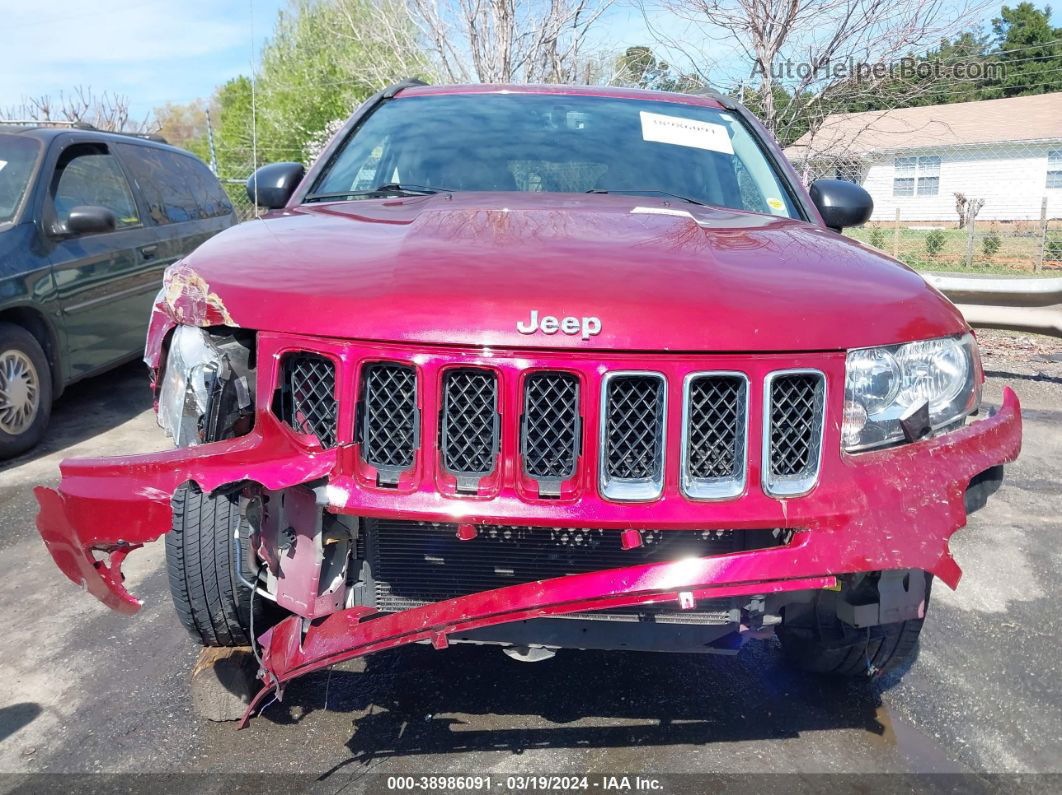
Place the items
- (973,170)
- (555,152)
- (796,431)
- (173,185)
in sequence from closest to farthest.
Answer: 1. (796,431)
2. (555,152)
3. (173,185)
4. (973,170)

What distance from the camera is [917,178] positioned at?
30.3 m

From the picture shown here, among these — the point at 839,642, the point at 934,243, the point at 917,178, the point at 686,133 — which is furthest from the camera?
the point at 917,178

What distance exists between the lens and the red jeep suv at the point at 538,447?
1.82m

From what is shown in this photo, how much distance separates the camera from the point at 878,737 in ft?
8.52

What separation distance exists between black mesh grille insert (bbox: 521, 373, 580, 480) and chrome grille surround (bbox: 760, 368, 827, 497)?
433mm

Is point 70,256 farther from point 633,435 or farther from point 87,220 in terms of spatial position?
point 633,435

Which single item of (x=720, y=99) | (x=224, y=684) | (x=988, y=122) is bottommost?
(x=224, y=684)

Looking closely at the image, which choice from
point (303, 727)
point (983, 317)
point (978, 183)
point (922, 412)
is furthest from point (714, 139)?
point (978, 183)

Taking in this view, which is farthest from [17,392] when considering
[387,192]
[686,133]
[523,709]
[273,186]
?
[686,133]

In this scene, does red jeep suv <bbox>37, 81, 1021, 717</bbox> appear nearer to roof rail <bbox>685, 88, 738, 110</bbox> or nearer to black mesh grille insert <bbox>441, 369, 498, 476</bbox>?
black mesh grille insert <bbox>441, 369, 498, 476</bbox>

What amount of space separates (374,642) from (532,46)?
10291 millimetres

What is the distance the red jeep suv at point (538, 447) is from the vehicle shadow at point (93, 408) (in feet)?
11.9

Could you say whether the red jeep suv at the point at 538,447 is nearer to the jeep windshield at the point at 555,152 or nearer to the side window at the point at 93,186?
the jeep windshield at the point at 555,152

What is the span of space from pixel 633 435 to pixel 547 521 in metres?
0.26
